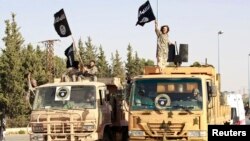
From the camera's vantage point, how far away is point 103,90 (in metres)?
18.2

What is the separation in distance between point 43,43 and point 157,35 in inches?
1878

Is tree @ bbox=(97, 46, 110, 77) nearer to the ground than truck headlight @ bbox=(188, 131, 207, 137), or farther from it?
farther from it

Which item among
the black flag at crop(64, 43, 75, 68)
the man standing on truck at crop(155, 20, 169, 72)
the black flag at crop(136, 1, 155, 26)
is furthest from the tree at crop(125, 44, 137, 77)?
the man standing on truck at crop(155, 20, 169, 72)

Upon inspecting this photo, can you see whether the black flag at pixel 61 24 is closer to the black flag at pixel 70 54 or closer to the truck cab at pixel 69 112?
the black flag at pixel 70 54

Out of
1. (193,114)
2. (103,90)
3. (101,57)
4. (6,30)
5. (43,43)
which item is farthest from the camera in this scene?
(101,57)

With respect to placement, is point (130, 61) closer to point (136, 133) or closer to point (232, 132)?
point (136, 133)

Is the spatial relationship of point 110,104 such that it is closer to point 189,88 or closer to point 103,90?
point 103,90

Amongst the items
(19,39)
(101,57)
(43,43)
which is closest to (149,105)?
(19,39)

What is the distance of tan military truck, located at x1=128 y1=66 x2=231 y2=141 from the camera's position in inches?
605

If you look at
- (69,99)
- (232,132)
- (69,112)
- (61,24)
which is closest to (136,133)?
(69,112)

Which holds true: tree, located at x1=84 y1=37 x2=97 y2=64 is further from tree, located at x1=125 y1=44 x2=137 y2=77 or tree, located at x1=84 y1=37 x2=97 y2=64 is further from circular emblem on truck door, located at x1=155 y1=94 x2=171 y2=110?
circular emblem on truck door, located at x1=155 y1=94 x2=171 y2=110

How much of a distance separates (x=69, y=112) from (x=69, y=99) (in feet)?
1.48

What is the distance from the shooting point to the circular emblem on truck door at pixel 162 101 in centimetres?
1552

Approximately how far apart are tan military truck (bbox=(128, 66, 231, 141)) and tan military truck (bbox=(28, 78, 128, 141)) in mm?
1809
